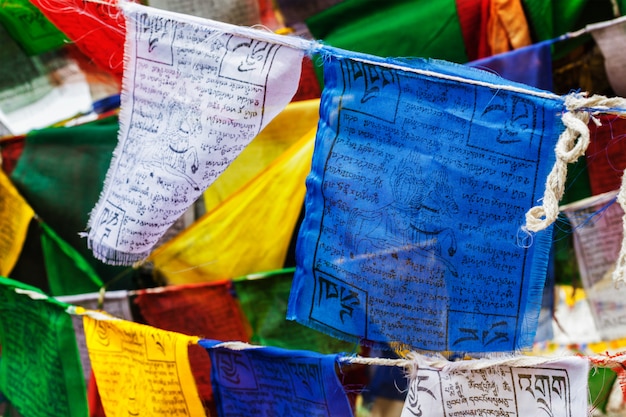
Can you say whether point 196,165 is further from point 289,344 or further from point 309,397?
point 289,344

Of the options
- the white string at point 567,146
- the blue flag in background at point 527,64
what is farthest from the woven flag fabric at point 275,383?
the blue flag in background at point 527,64

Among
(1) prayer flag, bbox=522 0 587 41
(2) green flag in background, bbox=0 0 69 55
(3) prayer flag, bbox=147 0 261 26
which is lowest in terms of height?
(2) green flag in background, bbox=0 0 69 55

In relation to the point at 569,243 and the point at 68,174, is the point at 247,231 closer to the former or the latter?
the point at 68,174

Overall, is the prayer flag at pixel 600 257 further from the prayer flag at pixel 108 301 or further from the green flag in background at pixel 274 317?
the prayer flag at pixel 108 301

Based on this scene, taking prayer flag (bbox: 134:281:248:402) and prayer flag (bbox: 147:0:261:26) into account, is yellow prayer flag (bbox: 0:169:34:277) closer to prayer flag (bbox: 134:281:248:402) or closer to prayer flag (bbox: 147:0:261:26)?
prayer flag (bbox: 134:281:248:402)

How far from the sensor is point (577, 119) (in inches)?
45.4

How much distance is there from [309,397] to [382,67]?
0.68 m

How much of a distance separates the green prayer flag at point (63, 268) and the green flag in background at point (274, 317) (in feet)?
1.80

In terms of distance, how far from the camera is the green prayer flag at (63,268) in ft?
7.92

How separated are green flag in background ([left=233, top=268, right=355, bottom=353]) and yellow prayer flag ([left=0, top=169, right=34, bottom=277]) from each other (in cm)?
80

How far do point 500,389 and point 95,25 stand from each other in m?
1.15

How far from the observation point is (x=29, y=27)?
2.10 m

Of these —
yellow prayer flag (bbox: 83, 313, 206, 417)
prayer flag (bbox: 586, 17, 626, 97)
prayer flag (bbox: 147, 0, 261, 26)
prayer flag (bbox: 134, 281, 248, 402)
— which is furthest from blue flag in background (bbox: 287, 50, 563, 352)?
prayer flag (bbox: 147, 0, 261, 26)

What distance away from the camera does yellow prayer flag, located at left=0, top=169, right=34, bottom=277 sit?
7.97ft
